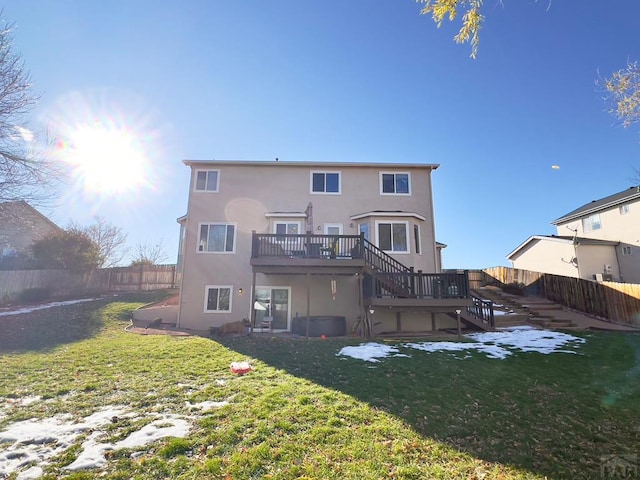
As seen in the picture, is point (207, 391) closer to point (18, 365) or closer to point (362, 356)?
point (362, 356)

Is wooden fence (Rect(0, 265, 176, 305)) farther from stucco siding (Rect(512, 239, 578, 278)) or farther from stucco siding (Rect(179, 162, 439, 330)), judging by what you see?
stucco siding (Rect(512, 239, 578, 278))

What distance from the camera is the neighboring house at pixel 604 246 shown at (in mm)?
20156

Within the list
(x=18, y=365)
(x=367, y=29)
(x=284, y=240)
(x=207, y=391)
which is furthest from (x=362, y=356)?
(x=367, y=29)

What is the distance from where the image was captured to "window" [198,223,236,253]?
15.3 m

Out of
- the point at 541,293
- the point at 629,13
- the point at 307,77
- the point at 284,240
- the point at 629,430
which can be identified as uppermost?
the point at 307,77

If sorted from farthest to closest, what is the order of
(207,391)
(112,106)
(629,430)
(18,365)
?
(112,106), (18,365), (207,391), (629,430)

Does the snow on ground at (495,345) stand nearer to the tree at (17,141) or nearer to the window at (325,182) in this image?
the window at (325,182)

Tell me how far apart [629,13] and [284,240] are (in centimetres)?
1186

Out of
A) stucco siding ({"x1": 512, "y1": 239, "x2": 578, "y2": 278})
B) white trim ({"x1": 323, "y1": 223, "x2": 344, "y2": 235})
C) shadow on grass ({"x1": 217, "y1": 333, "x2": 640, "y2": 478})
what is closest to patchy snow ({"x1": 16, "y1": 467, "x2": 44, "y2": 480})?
shadow on grass ({"x1": 217, "y1": 333, "x2": 640, "y2": 478})

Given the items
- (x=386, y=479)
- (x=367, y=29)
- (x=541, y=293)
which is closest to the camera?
(x=386, y=479)

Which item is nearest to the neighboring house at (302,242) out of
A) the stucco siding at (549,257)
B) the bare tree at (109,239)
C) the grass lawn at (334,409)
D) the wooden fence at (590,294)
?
the grass lawn at (334,409)

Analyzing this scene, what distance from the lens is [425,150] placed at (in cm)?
1700

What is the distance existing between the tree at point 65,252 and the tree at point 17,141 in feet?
29.8

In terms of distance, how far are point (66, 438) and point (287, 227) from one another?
11974 millimetres
